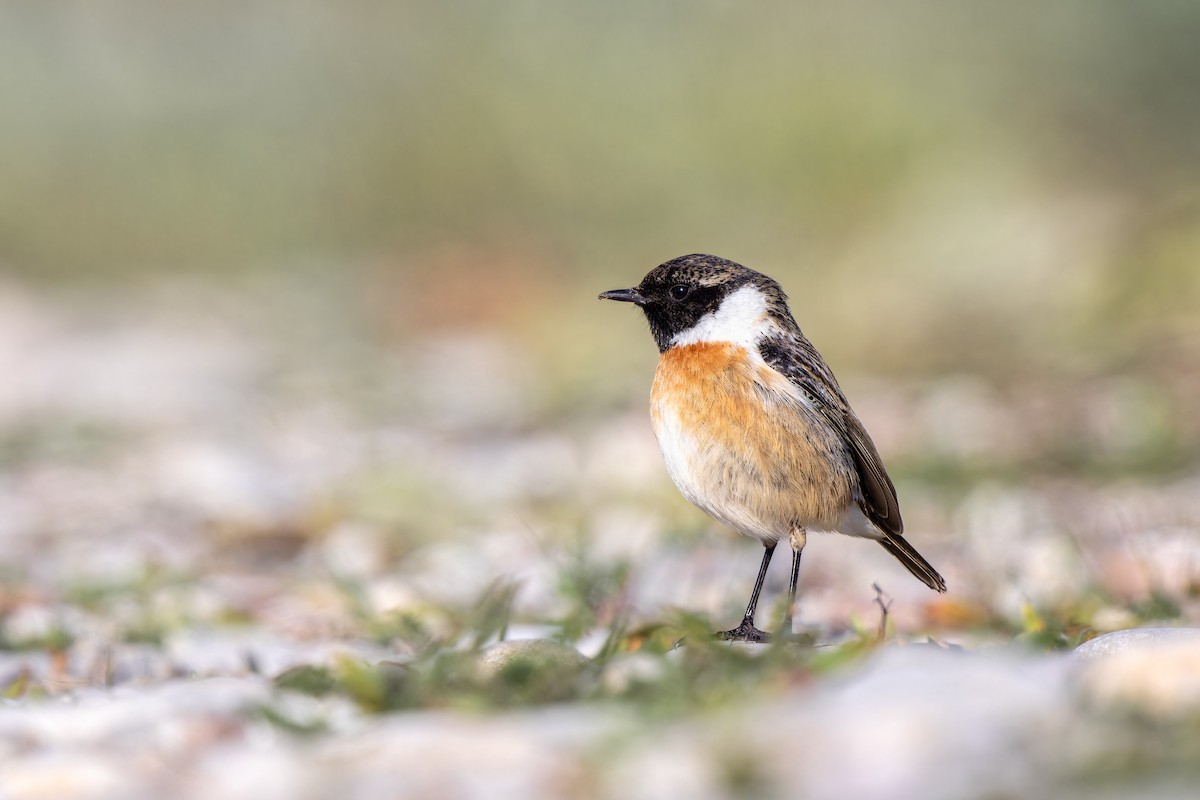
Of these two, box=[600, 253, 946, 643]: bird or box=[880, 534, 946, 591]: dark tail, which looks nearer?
box=[600, 253, 946, 643]: bird

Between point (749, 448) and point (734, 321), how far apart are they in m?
0.54

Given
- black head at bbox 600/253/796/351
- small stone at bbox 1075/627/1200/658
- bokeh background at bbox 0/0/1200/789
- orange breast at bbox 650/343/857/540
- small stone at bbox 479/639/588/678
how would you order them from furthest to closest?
bokeh background at bbox 0/0/1200/789 → black head at bbox 600/253/796/351 → orange breast at bbox 650/343/857/540 → small stone at bbox 1075/627/1200/658 → small stone at bbox 479/639/588/678

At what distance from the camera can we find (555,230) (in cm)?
1540

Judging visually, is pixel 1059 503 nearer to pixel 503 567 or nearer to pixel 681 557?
pixel 681 557

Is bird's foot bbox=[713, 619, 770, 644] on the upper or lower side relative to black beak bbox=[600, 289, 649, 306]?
lower

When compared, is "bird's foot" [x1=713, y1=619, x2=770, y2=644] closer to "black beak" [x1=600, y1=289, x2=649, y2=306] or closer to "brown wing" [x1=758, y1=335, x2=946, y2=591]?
"brown wing" [x1=758, y1=335, x2=946, y2=591]

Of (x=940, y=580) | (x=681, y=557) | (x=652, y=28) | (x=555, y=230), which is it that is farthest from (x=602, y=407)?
(x=652, y=28)

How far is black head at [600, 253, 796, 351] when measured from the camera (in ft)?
15.8

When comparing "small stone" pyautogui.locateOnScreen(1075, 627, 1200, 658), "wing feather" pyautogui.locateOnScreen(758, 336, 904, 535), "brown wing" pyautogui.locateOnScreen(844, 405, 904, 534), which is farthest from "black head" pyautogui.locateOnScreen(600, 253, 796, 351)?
"small stone" pyautogui.locateOnScreen(1075, 627, 1200, 658)

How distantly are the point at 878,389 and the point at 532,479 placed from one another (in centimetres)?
286

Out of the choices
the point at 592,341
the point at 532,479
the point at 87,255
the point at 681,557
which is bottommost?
the point at 681,557

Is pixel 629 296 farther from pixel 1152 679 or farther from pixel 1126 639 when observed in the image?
pixel 1152 679

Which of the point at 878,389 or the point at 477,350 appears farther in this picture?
the point at 477,350

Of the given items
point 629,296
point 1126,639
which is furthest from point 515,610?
point 1126,639
